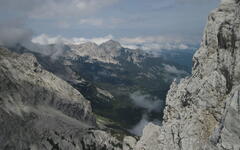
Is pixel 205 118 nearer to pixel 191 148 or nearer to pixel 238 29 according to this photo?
pixel 191 148

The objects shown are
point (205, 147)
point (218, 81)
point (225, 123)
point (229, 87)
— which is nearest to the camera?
point (225, 123)

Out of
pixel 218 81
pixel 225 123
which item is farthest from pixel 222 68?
pixel 225 123

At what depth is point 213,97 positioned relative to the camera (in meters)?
49.5

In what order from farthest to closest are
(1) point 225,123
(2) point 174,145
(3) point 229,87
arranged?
(2) point 174,145 < (3) point 229,87 < (1) point 225,123

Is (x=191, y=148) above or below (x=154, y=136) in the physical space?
above

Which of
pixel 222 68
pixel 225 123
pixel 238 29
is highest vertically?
pixel 238 29

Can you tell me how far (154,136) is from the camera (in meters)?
93.4

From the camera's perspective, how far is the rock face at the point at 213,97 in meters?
38.8

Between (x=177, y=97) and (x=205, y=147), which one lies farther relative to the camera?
(x=177, y=97)

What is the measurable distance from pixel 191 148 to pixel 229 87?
11.9 m

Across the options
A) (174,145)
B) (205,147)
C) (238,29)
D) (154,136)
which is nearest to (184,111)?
(174,145)

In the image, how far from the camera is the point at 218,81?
1945 inches

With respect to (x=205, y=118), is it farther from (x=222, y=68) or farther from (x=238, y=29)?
(x=238, y=29)

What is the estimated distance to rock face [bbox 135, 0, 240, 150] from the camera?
38.8 m
